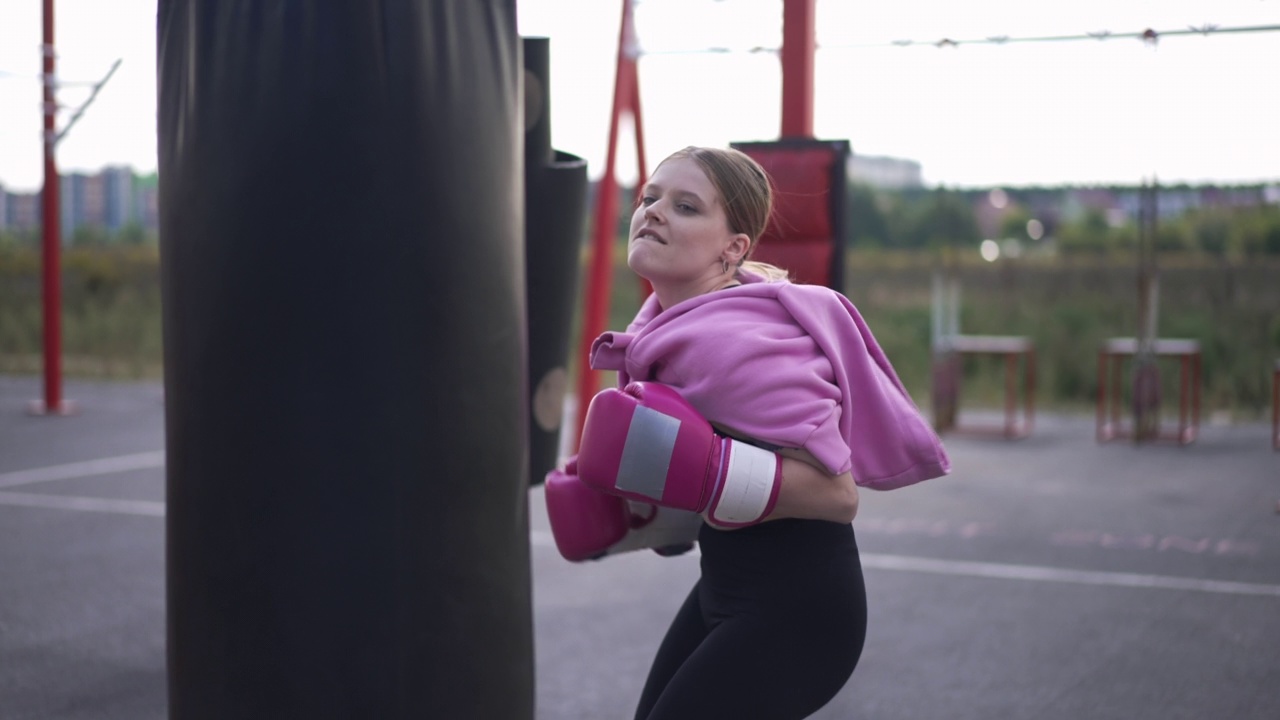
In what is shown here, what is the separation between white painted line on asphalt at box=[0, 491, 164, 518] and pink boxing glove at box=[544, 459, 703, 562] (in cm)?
564

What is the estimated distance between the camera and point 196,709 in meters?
2.22

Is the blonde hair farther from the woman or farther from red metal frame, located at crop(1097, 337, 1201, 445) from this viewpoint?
red metal frame, located at crop(1097, 337, 1201, 445)

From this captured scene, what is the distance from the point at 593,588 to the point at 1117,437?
629 cm

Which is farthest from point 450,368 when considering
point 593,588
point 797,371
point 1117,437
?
point 1117,437

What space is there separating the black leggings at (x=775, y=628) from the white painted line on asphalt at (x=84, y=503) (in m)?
5.95

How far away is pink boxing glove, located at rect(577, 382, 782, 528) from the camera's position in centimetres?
179

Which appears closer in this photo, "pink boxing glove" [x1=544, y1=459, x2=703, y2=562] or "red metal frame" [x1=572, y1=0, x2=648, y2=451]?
"pink boxing glove" [x1=544, y1=459, x2=703, y2=562]

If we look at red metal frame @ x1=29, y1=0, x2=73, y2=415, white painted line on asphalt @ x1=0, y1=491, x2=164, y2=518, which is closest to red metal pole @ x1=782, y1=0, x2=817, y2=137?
white painted line on asphalt @ x1=0, y1=491, x2=164, y2=518

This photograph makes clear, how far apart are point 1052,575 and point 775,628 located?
422cm

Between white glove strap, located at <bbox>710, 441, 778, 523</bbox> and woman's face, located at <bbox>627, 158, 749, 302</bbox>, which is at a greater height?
woman's face, located at <bbox>627, 158, 749, 302</bbox>

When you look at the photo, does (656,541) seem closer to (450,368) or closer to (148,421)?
(450,368)

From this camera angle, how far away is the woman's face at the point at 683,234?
78.6 inches

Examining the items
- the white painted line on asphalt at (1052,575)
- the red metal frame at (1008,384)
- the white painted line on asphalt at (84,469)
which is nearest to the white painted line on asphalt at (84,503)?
the white painted line on asphalt at (84,469)

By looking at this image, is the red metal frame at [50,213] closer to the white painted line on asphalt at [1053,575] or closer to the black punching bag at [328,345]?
the white painted line on asphalt at [1053,575]
